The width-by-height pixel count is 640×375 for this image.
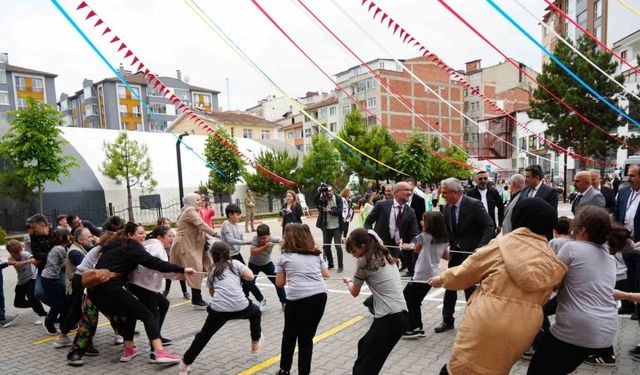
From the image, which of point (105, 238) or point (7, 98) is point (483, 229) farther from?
point (7, 98)

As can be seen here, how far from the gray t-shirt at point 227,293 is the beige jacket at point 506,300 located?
261 centimetres

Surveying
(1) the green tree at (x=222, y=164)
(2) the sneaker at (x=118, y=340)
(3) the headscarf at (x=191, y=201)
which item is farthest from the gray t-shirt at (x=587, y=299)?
(1) the green tree at (x=222, y=164)

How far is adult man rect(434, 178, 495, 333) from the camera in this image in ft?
18.0

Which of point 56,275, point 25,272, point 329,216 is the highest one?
point 329,216

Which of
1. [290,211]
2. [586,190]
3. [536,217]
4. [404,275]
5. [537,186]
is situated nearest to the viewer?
[536,217]

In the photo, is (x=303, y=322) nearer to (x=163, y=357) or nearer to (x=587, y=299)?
(x=163, y=357)

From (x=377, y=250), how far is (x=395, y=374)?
1.61m

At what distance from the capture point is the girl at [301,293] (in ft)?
13.3

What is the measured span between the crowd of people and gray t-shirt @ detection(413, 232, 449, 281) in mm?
13

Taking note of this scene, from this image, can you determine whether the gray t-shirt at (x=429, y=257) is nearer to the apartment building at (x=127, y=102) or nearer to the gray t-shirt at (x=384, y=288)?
the gray t-shirt at (x=384, y=288)

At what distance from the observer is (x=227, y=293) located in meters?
4.60

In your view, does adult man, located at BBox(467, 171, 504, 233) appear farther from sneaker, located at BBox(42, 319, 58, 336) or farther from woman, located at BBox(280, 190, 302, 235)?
sneaker, located at BBox(42, 319, 58, 336)

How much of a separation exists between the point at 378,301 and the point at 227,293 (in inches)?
70.8

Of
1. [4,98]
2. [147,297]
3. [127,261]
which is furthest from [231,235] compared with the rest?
[4,98]
